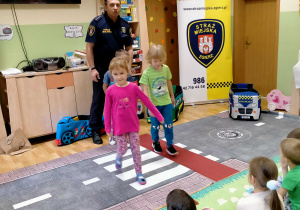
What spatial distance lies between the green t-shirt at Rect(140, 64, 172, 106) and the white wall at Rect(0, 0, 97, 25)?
1.76m

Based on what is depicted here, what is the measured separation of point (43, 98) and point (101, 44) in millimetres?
933

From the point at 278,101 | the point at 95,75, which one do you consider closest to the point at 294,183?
the point at 95,75

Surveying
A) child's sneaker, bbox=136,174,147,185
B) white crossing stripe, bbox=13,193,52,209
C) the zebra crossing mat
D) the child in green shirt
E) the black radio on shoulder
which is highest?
the black radio on shoulder

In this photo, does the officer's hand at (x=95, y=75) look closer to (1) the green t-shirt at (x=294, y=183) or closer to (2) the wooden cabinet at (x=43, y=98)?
(2) the wooden cabinet at (x=43, y=98)

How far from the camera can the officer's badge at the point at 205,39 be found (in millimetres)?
4910

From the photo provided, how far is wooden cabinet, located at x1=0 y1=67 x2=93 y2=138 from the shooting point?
11.8ft

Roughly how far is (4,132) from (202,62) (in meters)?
2.98

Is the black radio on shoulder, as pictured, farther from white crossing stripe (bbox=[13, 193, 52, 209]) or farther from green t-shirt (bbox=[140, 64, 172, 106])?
white crossing stripe (bbox=[13, 193, 52, 209])

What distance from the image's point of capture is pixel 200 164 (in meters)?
2.94

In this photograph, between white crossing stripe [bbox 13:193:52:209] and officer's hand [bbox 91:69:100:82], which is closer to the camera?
white crossing stripe [bbox 13:193:52:209]

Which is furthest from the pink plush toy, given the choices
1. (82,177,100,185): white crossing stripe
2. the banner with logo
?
(82,177,100,185): white crossing stripe

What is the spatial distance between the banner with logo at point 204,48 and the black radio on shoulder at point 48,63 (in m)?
1.92

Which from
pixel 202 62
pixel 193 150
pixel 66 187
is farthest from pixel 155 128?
pixel 202 62

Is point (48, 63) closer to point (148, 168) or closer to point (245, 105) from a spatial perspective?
point (148, 168)
